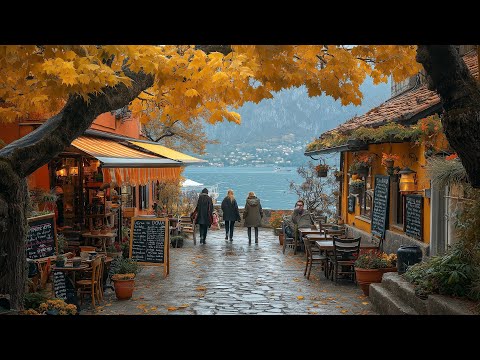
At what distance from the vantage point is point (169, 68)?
7.97 metres

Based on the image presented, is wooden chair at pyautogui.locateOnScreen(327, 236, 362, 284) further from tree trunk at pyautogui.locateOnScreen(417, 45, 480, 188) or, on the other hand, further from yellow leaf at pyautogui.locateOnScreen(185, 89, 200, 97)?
tree trunk at pyautogui.locateOnScreen(417, 45, 480, 188)

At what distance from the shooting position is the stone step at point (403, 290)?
8.95 metres

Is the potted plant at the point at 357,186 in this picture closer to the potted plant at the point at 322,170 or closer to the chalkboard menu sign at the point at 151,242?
the potted plant at the point at 322,170

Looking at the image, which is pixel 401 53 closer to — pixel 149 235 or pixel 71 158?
pixel 149 235

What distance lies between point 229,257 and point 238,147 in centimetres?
15878

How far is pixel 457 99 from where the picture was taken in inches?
200

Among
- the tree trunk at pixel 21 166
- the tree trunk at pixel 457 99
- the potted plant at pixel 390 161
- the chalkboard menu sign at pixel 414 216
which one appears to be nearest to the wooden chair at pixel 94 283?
the tree trunk at pixel 21 166

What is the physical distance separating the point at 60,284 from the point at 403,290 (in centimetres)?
575

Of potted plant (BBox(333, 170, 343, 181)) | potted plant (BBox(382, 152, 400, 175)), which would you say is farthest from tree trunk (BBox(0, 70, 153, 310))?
potted plant (BBox(333, 170, 343, 181))

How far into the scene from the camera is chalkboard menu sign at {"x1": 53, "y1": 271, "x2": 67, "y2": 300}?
398 inches

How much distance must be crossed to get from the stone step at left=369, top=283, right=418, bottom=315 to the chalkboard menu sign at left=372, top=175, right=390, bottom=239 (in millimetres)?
4114

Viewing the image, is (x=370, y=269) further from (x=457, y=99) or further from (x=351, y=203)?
(x=351, y=203)

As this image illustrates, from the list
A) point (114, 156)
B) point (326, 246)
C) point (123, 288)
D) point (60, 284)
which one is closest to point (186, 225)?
point (114, 156)
